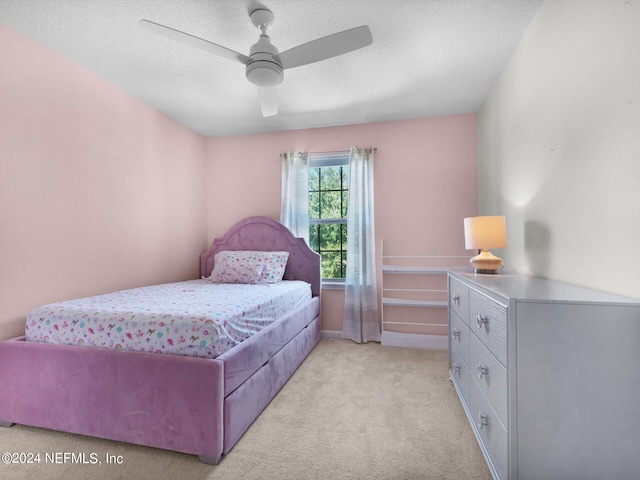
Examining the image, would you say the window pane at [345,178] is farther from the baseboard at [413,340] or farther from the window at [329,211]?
the baseboard at [413,340]

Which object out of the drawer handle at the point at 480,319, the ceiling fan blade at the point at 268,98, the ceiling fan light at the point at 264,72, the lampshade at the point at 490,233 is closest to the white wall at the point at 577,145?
the lampshade at the point at 490,233

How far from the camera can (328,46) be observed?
5.67 ft

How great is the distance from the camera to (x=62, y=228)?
222 centimetres

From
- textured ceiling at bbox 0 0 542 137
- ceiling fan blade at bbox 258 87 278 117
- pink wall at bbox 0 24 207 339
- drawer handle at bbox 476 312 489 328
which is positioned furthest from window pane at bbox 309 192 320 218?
drawer handle at bbox 476 312 489 328

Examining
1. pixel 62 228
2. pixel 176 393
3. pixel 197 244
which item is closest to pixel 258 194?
pixel 197 244

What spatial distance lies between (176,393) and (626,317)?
190cm

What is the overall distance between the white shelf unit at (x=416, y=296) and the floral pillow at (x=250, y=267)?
46.6 inches

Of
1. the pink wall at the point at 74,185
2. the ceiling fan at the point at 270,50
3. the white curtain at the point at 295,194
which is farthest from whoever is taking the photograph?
the white curtain at the point at 295,194

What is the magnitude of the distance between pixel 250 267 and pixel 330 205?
1308mm

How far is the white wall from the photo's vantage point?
1176 mm

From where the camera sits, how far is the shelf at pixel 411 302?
316cm

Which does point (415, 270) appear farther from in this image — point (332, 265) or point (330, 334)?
point (330, 334)

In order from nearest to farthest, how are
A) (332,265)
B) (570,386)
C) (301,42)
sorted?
(570,386) < (301,42) < (332,265)

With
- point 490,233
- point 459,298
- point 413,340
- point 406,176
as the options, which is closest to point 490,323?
point 459,298
